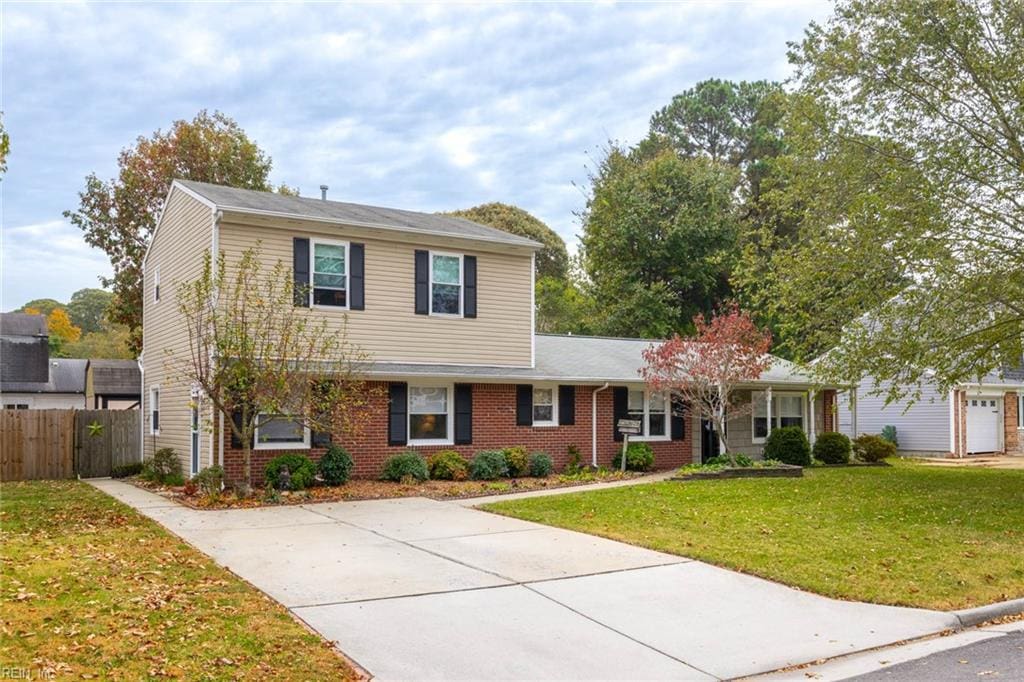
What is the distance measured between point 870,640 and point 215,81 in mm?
16676

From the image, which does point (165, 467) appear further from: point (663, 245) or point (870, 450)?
point (663, 245)

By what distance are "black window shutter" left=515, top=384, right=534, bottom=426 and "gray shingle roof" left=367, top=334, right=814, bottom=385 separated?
42 cm

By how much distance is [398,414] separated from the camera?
17.9m

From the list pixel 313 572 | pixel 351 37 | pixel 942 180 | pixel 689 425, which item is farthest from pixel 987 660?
pixel 689 425


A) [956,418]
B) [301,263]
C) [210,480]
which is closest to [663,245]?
[956,418]

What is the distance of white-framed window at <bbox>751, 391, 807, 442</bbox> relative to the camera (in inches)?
939

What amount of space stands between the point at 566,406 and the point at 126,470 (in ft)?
36.1

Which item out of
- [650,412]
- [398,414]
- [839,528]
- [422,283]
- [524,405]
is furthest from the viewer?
[650,412]

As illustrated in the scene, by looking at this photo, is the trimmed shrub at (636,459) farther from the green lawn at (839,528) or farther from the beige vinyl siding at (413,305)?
the beige vinyl siding at (413,305)

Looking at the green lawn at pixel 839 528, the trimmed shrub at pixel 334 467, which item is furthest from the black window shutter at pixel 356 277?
the green lawn at pixel 839 528

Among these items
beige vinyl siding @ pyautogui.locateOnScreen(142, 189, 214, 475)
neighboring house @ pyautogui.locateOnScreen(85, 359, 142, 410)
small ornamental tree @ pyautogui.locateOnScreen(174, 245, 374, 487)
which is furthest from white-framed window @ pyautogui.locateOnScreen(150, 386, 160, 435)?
neighboring house @ pyautogui.locateOnScreen(85, 359, 142, 410)

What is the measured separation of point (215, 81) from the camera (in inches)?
708

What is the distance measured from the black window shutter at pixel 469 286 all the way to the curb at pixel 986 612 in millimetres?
12883

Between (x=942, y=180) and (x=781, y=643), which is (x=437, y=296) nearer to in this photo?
(x=942, y=180)
